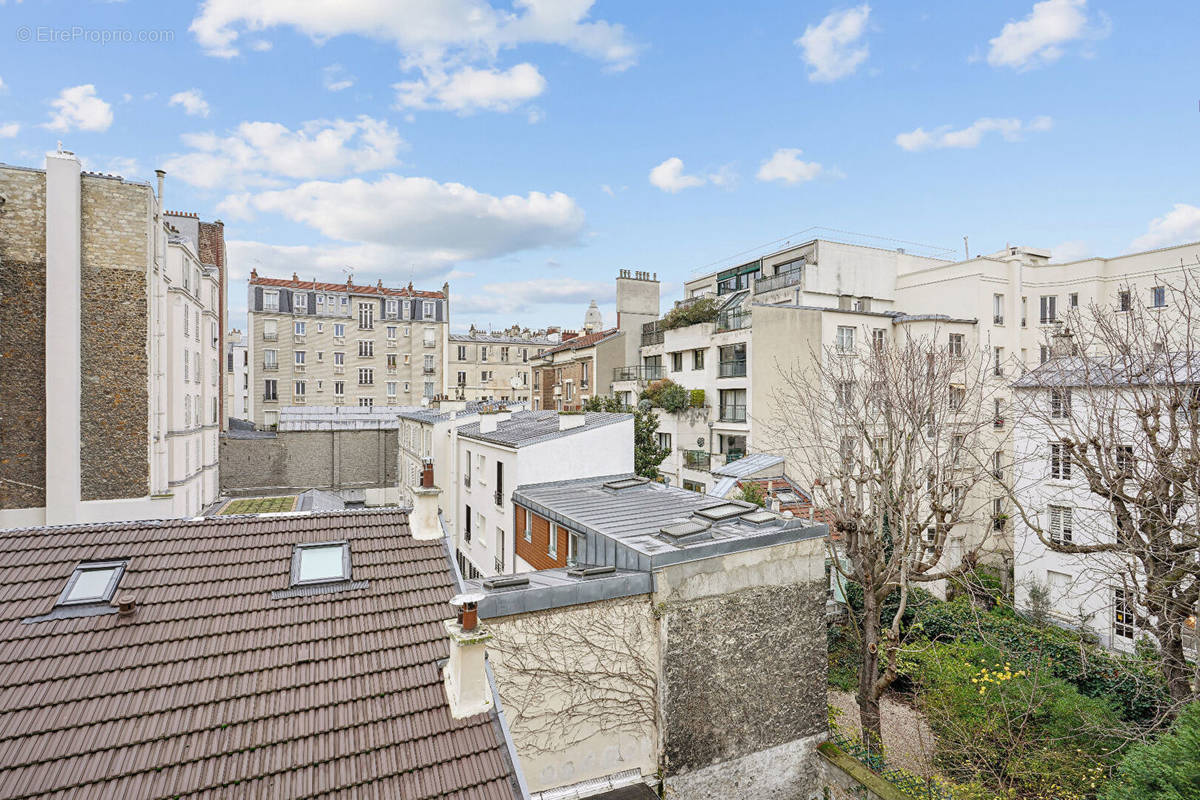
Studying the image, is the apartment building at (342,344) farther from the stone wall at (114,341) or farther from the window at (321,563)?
the window at (321,563)

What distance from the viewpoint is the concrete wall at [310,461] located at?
37719mm

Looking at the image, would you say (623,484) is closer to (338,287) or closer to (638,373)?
(638,373)

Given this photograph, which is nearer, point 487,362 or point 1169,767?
point 1169,767

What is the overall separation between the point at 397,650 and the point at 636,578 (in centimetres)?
422

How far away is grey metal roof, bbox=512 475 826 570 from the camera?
1023 centimetres

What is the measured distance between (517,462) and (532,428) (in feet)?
10.4

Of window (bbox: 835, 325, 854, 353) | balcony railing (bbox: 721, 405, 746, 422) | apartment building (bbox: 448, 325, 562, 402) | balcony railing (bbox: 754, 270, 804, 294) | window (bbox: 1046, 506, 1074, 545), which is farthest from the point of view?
apartment building (bbox: 448, 325, 562, 402)

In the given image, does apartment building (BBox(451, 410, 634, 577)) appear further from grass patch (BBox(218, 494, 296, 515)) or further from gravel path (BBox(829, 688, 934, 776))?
grass patch (BBox(218, 494, 296, 515))

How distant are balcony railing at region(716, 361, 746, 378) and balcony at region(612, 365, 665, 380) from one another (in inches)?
193

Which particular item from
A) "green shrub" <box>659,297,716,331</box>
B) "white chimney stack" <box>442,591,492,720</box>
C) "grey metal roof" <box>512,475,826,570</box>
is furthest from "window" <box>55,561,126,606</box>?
"green shrub" <box>659,297,716,331</box>

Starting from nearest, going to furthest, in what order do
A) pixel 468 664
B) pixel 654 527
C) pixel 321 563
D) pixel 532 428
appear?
pixel 468 664, pixel 321 563, pixel 654 527, pixel 532 428

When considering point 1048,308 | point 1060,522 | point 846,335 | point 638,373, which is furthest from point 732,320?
point 1048,308

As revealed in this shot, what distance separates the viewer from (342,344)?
55219 mm

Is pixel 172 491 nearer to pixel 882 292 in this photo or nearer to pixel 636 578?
pixel 636 578
